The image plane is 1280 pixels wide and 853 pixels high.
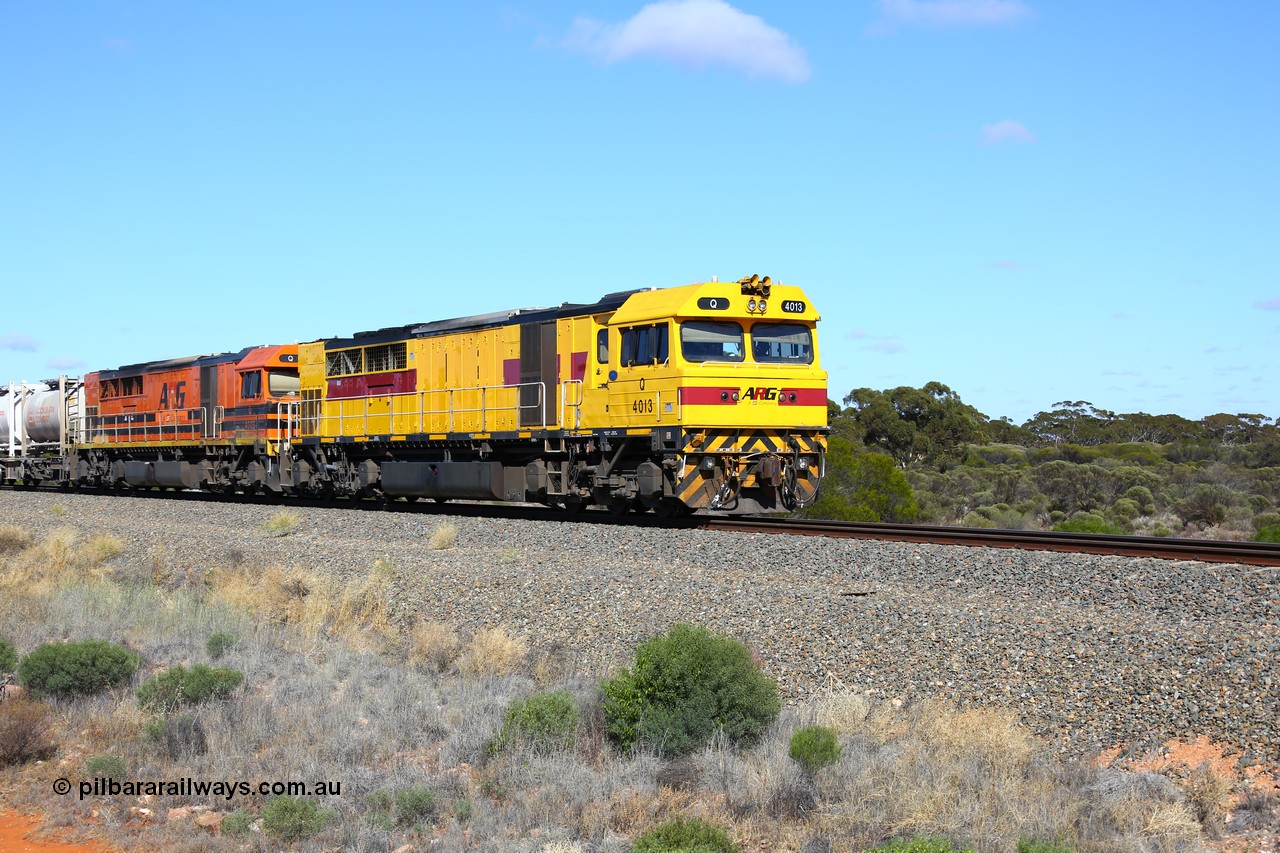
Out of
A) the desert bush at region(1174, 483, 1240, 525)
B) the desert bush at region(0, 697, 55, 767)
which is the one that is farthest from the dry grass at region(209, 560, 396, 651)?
the desert bush at region(1174, 483, 1240, 525)

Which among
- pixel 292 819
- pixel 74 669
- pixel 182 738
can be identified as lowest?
pixel 292 819

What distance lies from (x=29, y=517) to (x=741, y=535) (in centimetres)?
1621

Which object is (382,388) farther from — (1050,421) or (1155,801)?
(1050,421)

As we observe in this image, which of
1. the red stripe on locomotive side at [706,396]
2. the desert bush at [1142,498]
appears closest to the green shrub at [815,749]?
the red stripe on locomotive side at [706,396]

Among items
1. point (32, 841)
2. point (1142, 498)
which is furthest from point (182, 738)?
point (1142, 498)

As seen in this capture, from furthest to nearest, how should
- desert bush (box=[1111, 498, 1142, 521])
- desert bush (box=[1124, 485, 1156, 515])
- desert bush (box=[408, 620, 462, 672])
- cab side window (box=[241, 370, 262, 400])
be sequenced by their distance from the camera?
cab side window (box=[241, 370, 262, 400]), desert bush (box=[1124, 485, 1156, 515]), desert bush (box=[1111, 498, 1142, 521]), desert bush (box=[408, 620, 462, 672])

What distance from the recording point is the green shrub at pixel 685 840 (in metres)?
6.14

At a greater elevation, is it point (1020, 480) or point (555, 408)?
point (555, 408)

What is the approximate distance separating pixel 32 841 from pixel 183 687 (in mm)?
2245

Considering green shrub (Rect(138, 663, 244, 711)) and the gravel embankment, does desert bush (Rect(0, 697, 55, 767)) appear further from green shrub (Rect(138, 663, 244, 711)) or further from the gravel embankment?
the gravel embankment

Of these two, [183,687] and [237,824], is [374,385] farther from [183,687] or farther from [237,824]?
[237,824]

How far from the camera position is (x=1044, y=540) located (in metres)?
14.8

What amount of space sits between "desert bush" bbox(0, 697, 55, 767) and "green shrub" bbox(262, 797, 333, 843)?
7.08 feet

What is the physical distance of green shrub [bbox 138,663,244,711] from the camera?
Result: 899 centimetres
